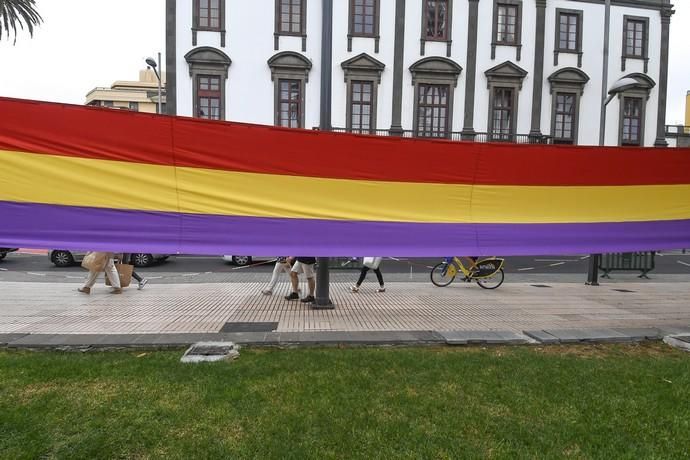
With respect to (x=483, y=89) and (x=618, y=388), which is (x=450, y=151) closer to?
(x=618, y=388)

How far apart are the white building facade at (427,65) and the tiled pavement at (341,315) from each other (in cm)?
2063

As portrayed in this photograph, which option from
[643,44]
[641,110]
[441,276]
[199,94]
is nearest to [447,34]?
[643,44]

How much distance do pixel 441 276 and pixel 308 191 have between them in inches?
295

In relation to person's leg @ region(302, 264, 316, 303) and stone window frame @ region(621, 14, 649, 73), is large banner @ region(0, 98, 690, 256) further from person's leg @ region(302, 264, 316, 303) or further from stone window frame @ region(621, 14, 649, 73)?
stone window frame @ region(621, 14, 649, 73)

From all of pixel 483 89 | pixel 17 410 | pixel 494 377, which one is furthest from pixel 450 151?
pixel 483 89

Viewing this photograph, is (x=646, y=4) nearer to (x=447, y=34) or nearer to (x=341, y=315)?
(x=447, y=34)

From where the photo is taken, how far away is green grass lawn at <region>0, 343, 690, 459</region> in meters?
3.46

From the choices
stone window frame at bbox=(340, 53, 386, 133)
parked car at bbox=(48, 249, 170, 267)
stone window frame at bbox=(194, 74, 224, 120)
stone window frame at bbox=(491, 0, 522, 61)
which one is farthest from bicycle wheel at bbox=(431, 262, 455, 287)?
stone window frame at bbox=(491, 0, 522, 61)

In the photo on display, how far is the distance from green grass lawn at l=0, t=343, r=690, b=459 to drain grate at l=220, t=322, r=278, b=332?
1200mm

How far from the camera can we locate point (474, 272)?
38.2ft

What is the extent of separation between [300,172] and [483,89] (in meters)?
28.9

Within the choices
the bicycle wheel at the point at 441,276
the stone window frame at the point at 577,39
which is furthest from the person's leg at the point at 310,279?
the stone window frame at the point at 577,39

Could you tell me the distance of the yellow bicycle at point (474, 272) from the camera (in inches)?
457

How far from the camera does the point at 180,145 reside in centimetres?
489
